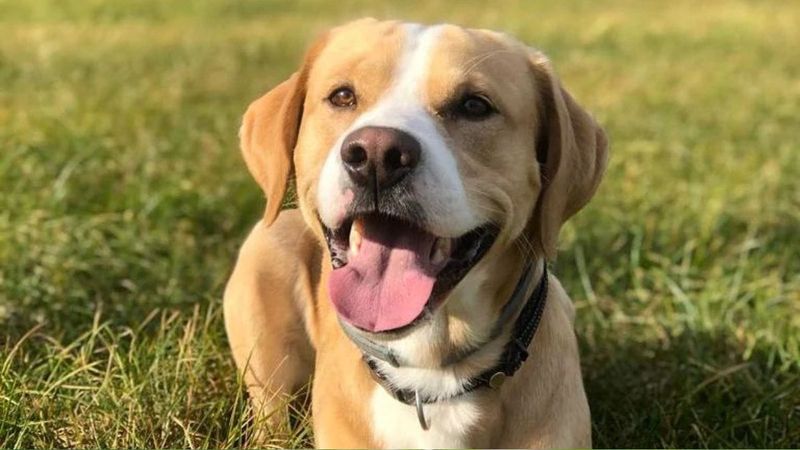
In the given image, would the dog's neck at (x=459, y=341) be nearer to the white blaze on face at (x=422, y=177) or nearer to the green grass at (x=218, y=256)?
the white blaze on face at (x=422, y=177)

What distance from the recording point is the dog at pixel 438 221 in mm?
3123

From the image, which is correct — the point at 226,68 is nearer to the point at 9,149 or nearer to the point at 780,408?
the point at 9,149

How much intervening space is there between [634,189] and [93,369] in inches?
165

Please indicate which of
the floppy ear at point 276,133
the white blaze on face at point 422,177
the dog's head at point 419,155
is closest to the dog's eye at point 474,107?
the dog's head at point 419,155

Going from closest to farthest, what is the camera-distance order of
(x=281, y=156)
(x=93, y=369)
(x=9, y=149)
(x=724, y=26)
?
1. (x=281, y=156)
2. (x=93, y=369)
3. (x=9, y=149)
4. (x=724, y=26)

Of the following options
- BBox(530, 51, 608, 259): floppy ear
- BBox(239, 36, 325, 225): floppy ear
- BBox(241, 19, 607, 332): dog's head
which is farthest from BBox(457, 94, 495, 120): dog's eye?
BBox(239, 36, 325, 225): floppy ear

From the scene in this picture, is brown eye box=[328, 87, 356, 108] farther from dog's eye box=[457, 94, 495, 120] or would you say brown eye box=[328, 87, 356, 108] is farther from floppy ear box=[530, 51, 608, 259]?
floppy ear box=[530, 51, 608, 259]

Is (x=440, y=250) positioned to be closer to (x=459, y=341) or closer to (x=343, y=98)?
(x=459, y=341)

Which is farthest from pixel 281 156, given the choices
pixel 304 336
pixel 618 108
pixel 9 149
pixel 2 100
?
pixel 618 108

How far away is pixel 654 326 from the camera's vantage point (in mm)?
5082

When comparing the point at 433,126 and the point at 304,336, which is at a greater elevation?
the point at 433,126

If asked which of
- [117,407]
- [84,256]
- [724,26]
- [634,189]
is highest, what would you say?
[117,407]

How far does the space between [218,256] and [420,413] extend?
2.71 meters

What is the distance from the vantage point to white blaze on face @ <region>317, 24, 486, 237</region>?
9.91ft
